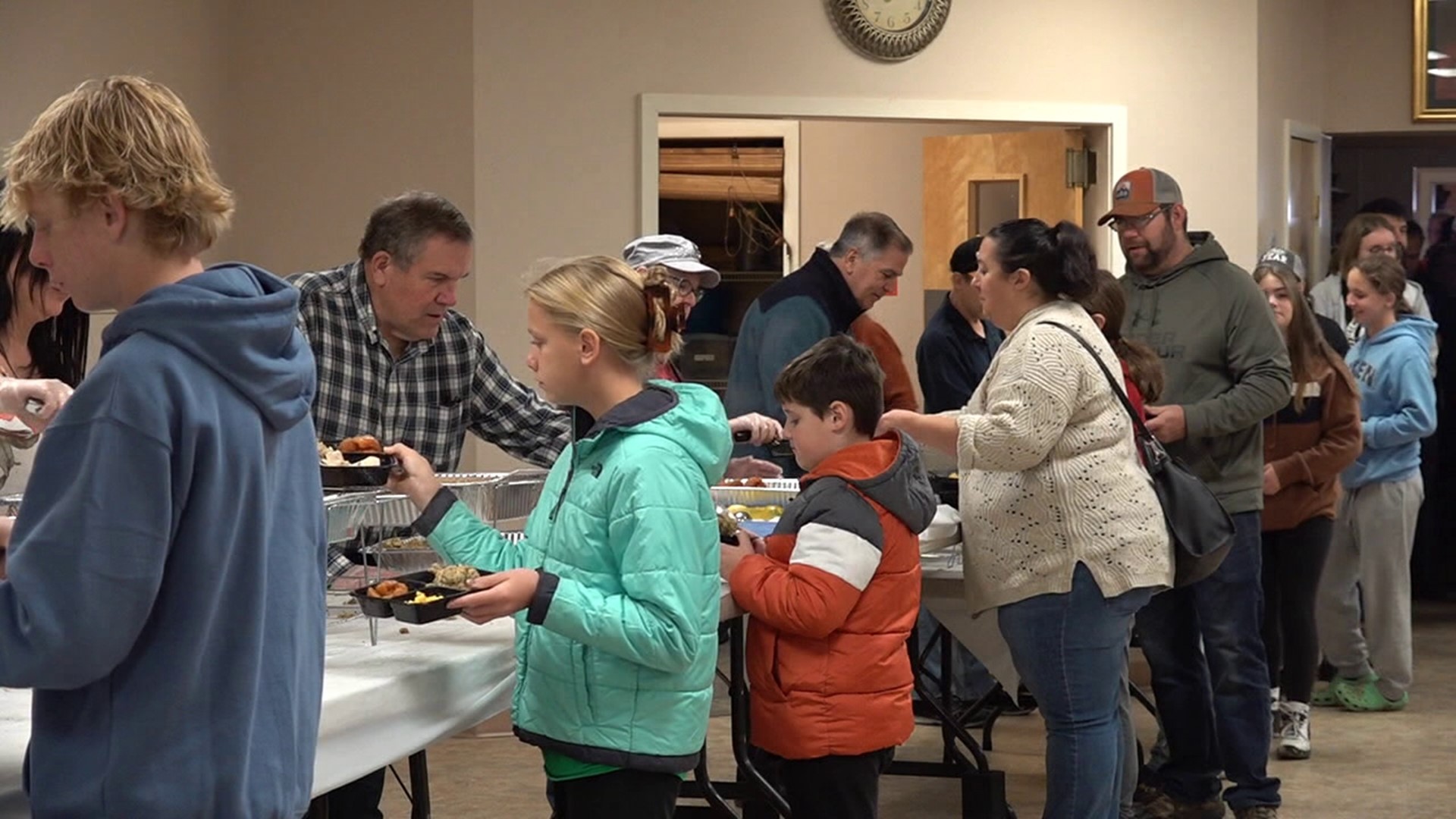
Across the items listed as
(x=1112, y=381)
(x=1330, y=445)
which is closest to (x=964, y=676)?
(x=1330, y=445)

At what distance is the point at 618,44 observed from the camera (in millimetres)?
6504

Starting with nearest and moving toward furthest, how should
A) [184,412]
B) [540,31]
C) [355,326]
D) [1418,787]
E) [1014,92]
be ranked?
[184,412] < [355,326] < [1418,787] < [540,31] < [1014,92]

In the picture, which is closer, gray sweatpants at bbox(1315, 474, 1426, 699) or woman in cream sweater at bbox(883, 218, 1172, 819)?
woman in cream sweater at bbox(883, 218, 1172, 819)

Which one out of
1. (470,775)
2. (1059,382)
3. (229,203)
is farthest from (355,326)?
(470,775)

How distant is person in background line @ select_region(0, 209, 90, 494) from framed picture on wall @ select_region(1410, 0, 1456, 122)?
672cm

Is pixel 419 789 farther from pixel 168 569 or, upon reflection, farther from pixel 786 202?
pixel 786 202

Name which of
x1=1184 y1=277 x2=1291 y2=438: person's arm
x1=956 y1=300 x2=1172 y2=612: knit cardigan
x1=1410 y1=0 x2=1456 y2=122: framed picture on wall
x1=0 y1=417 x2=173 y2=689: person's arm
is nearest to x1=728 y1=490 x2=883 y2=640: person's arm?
x1=956 y1=300 x2=1172 y2=612: knit cardigan

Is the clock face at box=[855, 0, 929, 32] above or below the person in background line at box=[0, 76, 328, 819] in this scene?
above

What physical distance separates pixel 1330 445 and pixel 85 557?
4.39 meters

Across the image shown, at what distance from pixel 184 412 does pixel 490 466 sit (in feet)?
16.3

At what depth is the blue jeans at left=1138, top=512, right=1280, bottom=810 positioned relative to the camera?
4.40 meters

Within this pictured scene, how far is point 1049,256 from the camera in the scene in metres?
3.65

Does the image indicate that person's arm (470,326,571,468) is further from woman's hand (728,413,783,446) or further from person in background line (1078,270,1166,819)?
person in background line (1078,270,1166,819)

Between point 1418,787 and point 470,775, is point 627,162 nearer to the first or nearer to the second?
point 470,775
